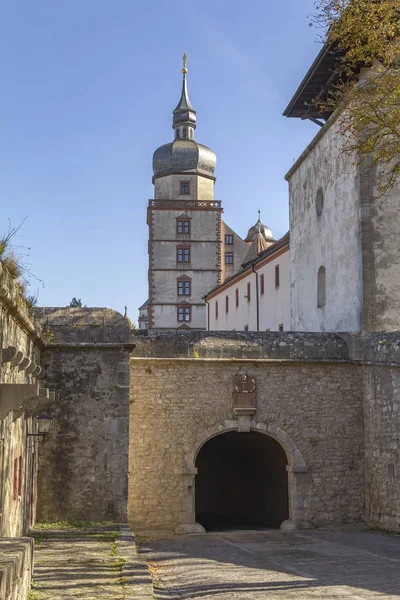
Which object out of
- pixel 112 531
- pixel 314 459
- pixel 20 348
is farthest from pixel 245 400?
pixel 20 348

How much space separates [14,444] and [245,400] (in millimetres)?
7134

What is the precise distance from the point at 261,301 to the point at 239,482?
1244cm

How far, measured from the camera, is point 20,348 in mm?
10891

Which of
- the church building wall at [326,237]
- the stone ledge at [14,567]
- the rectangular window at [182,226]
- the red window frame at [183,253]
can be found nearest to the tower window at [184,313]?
the red window frame at [183,253]

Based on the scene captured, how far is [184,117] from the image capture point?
71625 mm

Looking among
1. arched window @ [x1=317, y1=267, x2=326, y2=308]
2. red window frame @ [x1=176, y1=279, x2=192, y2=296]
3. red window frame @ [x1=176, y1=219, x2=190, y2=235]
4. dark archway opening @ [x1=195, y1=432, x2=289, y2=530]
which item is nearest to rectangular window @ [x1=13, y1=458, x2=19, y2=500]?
dark archway opening @ [x1=195, y1=432, x2=289, y2=530]

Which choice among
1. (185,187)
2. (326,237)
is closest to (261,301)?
(326,237)

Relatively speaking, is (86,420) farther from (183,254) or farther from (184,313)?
(183,254)

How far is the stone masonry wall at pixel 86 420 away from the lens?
14.5 metres

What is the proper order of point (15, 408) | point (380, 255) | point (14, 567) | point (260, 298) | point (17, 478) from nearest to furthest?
point (14, 567)
point (15, 408)
point (17, 478)
point (380, 255)
point (260, 298)

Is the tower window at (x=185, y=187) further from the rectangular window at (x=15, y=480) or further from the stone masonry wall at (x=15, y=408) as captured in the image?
the rectangular window at (x=15, y=480)

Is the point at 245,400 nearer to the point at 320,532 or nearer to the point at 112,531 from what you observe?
the point at 320,532

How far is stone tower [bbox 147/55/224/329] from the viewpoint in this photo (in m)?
62.5

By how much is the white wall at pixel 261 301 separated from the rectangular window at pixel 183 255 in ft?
48.4
